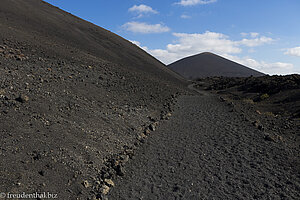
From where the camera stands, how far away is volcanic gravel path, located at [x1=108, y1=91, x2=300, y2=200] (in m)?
6.69

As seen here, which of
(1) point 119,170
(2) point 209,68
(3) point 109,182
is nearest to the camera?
(3) point 109,182

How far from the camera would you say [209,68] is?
136 metres

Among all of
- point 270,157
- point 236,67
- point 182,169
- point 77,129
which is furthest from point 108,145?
point 236,67

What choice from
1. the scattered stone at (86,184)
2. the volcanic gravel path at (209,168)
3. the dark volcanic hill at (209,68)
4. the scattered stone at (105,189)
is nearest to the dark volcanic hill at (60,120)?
the scattered stone at (86,184)

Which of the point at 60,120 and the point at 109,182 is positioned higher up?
the point at 60,120

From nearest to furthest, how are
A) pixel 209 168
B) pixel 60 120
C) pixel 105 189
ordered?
1. pixel 105 189
2. pixel 209 168
3. pixel 60 120

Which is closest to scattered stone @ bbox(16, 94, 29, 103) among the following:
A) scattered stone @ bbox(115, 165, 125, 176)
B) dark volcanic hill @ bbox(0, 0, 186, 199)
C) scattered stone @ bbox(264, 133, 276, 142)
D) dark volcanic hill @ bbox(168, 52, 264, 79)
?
dark volcanic hill @ bbox(0, 0, 186, 199)

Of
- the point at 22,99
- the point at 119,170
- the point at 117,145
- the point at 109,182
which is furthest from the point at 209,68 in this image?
the point at 109,182

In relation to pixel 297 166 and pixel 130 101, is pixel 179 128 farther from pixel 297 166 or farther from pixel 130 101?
pixel 297 166

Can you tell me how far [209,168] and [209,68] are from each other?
133558 mm

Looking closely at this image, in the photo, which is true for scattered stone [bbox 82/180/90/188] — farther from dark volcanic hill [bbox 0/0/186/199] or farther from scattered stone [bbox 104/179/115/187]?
scattered stone [bbox 104/179/115/187]

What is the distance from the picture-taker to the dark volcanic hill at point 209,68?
412 feet

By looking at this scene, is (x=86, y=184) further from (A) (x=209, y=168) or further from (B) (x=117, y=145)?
(A) (x=209, y=168)

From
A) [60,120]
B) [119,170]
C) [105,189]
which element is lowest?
[105,189]
